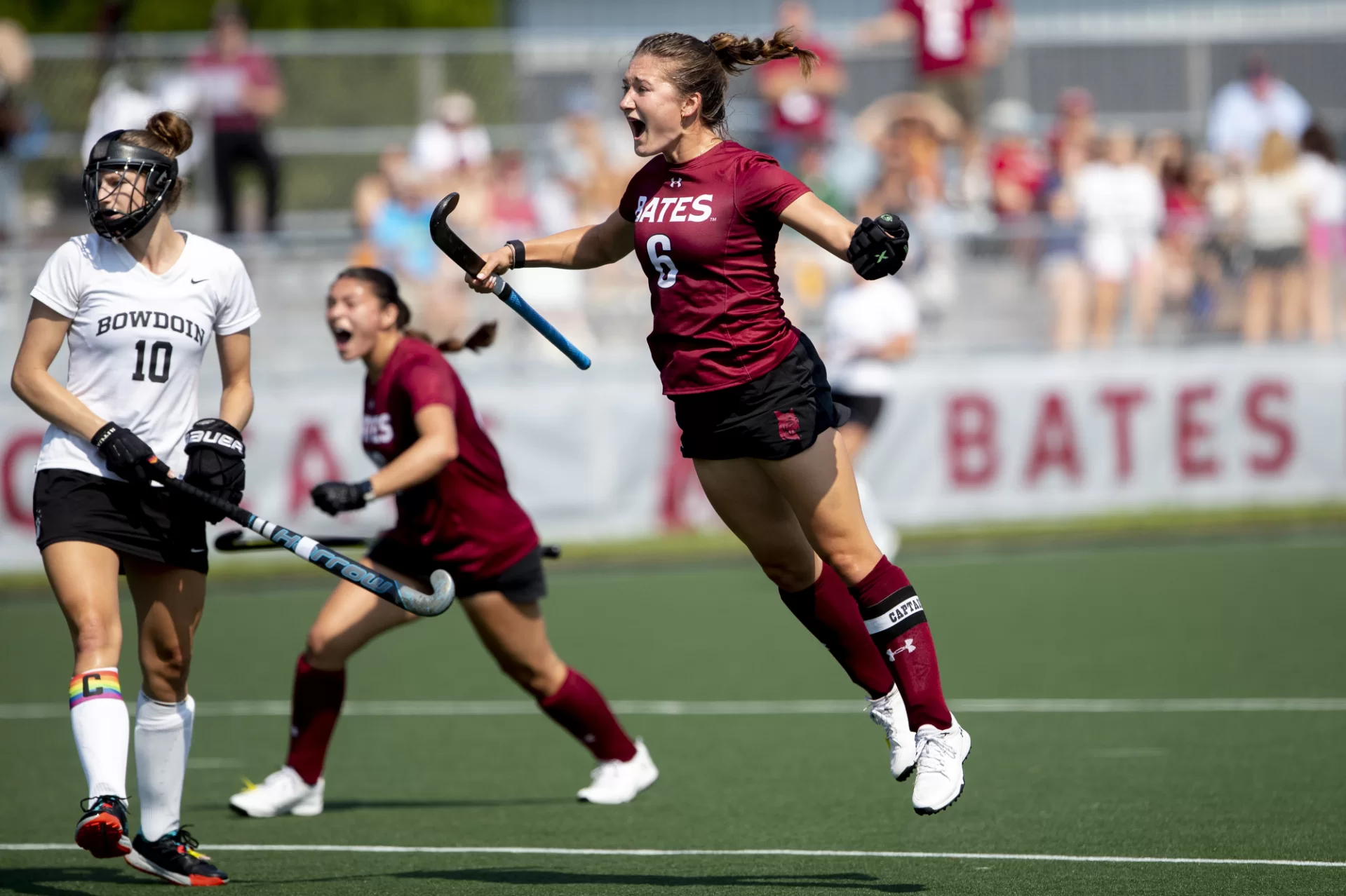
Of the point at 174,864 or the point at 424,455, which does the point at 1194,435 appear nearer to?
the point at 424,455

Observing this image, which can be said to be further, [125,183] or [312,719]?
[312,719]

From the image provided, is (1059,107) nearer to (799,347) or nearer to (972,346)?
(972,346)

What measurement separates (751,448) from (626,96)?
3.66 feet

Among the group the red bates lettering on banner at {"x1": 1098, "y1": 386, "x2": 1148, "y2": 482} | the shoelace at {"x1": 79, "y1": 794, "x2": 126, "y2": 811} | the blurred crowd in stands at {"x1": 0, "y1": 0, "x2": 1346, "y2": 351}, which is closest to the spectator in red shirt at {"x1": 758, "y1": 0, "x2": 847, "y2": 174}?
the blurred crowd in stands at {"x1": 0, "y1": 0, "x2": 1346, "y2": 351}

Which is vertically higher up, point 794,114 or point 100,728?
point 794,114

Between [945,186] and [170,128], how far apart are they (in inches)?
456

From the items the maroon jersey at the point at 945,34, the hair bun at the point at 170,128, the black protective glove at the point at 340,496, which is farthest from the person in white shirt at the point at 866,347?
the hair bun at the point at 170,128

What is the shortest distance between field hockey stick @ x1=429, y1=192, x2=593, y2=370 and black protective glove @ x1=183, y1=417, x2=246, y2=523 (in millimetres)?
898

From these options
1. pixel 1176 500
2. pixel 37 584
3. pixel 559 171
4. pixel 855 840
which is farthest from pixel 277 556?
pixel 855 840

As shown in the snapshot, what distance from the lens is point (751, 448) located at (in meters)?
5.43

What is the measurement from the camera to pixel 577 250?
233 inches

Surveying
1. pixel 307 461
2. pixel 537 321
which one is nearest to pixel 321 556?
pixel 537 321

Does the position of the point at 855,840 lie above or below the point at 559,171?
below

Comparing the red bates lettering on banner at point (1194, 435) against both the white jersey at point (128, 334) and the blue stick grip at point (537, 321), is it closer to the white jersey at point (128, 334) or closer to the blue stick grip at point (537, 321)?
the blue stick grip at point (537, 321)
